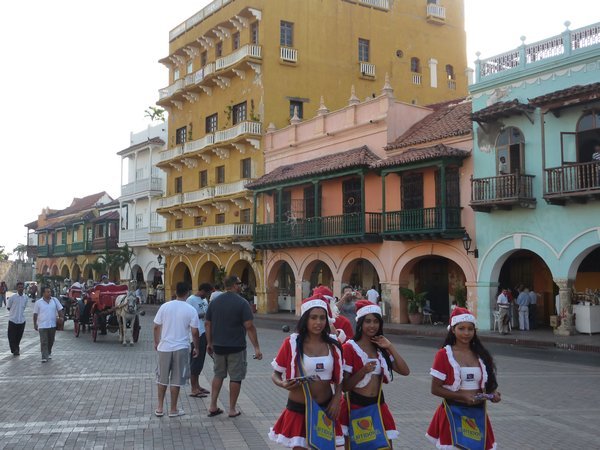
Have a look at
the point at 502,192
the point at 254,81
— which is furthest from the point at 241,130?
the point at 502,192

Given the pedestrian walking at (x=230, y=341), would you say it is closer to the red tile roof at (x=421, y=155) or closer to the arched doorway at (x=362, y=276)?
the red tile roof at (x=421, y=155)

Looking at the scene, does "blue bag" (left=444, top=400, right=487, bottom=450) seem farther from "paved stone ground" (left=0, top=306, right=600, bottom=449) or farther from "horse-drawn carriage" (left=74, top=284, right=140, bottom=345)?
"horse-drawn carriage" (left=74, top=284, right=140, bottom=345)

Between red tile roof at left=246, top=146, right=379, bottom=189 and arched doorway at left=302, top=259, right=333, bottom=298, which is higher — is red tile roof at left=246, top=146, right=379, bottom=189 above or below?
above

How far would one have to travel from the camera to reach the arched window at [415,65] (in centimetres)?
4081

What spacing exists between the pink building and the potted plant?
25.2 inches

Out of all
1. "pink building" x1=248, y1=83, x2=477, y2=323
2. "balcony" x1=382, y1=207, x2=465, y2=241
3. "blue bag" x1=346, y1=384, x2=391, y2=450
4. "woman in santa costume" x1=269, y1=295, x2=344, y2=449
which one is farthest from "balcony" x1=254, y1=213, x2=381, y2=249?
"blue bag" x1=346, y1=384, x2=391, y2=450

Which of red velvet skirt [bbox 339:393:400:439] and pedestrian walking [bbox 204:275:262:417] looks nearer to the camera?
red velvet skirt [bbox 339:393:400:439]

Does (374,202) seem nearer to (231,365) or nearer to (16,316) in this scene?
(16,316)

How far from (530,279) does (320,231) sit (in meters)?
9.50

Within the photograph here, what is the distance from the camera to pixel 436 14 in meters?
41.5

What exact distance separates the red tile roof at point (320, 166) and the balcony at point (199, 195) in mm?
5141

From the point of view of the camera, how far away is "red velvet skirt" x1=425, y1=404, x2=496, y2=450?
210 inches

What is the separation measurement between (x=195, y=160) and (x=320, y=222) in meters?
14.7

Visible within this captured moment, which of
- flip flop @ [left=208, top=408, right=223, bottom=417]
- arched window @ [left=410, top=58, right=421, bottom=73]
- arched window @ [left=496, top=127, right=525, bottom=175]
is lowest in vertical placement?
flip flop @ [left=208, top=408, right=223, bottom=417]
